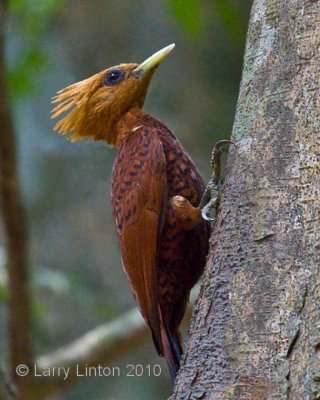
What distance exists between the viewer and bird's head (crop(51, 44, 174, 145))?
3465 millimetres

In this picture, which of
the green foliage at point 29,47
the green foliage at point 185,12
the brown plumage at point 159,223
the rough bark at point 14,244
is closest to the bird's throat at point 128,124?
the brown plumage at point 159,223

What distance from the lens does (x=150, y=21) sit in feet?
22.2

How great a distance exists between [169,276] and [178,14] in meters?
1.06

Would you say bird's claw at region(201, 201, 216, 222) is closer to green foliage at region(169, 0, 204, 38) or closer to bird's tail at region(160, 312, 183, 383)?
bird's tail at region(160, 312, 183, 383)

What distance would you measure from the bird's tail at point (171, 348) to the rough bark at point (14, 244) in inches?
38.9

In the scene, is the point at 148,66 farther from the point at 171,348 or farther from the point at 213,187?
the point at 171,348

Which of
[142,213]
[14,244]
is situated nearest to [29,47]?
[14,244]

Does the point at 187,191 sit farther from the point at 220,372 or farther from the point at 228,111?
the point at 228,111

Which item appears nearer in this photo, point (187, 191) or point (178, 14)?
point (187, 191)

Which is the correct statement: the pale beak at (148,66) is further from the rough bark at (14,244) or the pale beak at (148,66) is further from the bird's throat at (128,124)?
the rough bark at (14,244)

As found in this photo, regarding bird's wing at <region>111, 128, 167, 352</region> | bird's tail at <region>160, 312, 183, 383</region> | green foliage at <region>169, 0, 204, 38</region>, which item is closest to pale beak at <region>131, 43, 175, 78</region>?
green foliage at <region>169, 0, 204, 38</region>

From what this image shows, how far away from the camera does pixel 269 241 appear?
84.5 inches

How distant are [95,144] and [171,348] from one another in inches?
141

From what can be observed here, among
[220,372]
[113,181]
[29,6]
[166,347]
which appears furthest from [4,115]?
[220,372]
